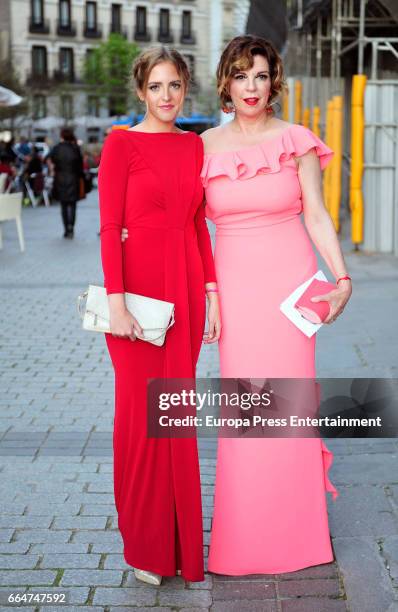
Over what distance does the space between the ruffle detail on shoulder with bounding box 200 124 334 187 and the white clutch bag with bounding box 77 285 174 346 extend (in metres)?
0.44

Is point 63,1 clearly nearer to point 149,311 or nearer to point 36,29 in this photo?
point 36,29

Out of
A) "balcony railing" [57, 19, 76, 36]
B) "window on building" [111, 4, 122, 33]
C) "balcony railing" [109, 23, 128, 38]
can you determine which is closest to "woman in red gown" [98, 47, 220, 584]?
"balcony railing" [57, 19, 76, 36]

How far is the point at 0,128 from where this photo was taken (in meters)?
32.1

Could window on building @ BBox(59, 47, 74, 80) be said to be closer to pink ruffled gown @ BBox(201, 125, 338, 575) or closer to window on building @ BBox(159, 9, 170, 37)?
window on building @ BBox(159, 9, 170, 37)

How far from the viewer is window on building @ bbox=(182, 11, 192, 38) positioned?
247 feet

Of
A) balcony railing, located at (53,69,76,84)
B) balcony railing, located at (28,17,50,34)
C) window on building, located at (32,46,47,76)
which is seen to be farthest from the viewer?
window on building, located at (32,46,47,76)

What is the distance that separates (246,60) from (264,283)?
75 centimetres

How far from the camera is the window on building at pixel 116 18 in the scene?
2898 inches

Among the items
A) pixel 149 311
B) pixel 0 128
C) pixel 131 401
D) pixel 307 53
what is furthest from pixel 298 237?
pixel 0 128

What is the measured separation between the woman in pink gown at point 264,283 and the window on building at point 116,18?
73089 millimetres

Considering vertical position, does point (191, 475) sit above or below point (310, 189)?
below

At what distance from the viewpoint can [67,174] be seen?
53.1ft

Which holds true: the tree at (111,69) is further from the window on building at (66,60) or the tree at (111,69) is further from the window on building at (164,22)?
the window on building at (164,22)

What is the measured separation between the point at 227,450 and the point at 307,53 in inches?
807
